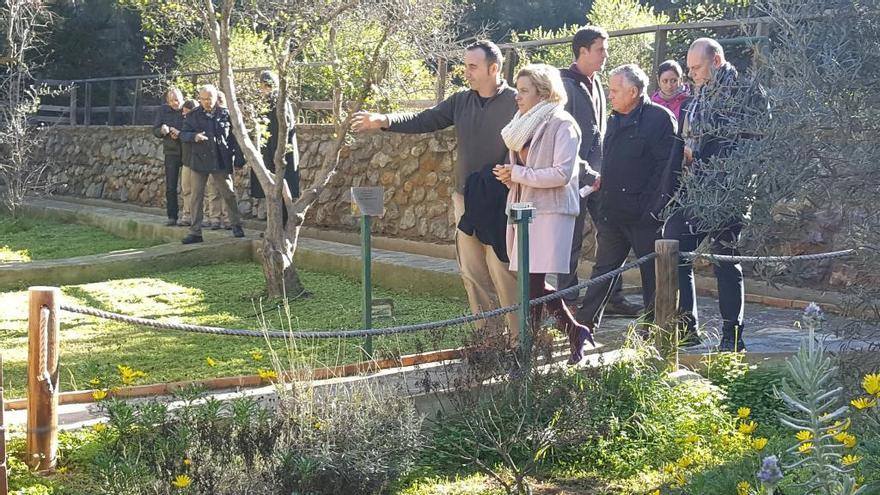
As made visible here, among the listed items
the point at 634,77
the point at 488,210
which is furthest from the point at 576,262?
the point at 634,77

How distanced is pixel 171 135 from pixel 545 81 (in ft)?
29.2

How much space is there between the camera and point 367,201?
666 centimetres

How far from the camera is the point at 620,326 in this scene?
748 centimetres

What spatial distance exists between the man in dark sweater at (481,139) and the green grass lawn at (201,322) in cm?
31

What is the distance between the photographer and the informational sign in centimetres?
661

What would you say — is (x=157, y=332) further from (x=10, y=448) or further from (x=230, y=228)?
(x=230, y=228)

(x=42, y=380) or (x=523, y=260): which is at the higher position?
(x=523, y=260)

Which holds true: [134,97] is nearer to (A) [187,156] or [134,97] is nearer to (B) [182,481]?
(A) [187,156]

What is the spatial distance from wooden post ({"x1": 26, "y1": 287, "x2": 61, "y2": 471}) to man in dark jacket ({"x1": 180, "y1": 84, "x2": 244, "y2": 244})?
27.1ft

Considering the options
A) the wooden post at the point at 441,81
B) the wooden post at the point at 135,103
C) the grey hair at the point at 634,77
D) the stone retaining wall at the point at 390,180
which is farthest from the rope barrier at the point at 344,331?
the wooden post at the point at 135,103

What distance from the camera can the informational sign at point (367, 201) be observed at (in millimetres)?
6613

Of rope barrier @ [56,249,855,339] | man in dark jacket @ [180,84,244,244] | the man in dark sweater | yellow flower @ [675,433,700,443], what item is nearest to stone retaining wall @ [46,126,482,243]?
man in dark jacket @ [180,84,244,244]

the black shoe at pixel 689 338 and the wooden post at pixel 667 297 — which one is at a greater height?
the wooden post at pixel 667 297

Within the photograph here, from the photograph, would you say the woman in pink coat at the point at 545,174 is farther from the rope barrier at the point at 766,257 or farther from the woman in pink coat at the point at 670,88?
the woman in pink coat at the point at 670,88
